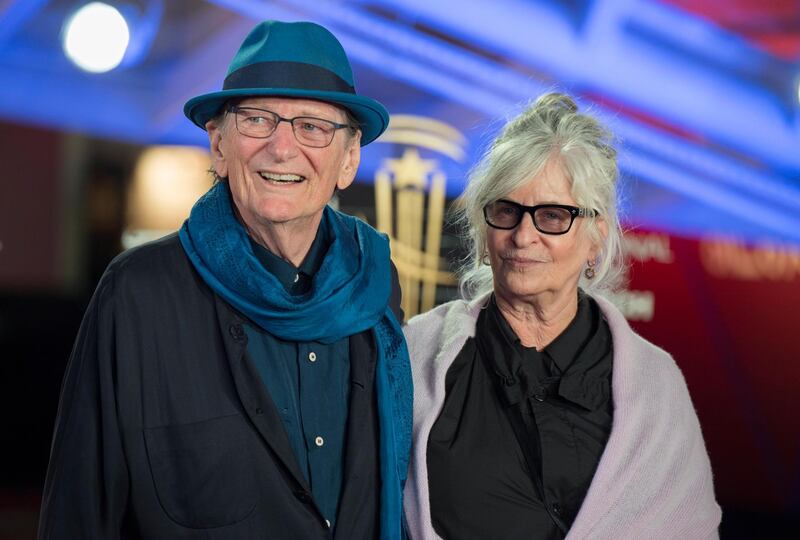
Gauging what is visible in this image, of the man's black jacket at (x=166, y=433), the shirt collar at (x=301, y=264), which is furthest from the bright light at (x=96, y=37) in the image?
the man's black jacket at (x=166, y=433)

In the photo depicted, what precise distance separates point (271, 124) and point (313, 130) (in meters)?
0.09

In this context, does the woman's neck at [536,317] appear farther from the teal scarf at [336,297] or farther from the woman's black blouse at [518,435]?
the teal scarf at [336,297]

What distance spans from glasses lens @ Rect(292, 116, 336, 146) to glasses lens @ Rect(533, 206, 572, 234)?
0.53 metres

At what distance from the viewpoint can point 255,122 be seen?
1953 mm

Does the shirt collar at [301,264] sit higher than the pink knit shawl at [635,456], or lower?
higher

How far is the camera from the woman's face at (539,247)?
2.16 m

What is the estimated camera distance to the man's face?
192 cm

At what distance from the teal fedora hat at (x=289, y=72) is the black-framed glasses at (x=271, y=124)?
4 cm

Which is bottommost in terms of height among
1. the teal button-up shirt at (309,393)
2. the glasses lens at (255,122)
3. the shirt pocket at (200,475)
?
the shirt pocket at (200,475)

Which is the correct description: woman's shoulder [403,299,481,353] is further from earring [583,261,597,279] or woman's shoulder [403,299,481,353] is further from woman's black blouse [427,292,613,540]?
earring [583,261,597,279]

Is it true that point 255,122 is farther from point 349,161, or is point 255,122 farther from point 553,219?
point 553,219

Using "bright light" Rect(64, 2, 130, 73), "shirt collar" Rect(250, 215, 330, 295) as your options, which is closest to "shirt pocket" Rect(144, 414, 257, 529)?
"shirt collar" Rect(250, 215, 330, 295)

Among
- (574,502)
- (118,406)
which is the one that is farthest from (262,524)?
(574,502)

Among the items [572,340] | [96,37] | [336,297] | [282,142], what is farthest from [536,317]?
[96,37]
